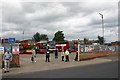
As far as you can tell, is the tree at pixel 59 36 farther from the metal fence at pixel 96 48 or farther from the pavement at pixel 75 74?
the pavement at pixel 75 74

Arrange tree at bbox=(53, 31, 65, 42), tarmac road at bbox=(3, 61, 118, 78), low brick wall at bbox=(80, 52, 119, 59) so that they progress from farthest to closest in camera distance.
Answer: tree at bbox=(53, 31, 65, 42)
low brick wall at bbox=(80, 52, 119, 59)
tarmac road at bbox=(3, 61, 118, 78)

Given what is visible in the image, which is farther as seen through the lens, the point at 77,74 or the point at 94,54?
the point at 94,54

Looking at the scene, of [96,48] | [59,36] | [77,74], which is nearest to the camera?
[77,74]

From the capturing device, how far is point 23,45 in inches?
1645

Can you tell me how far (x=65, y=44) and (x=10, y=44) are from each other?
30.1 metres

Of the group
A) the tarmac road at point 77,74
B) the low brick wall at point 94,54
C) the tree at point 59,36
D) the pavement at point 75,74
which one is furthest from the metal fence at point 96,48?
the tree at point 59,36

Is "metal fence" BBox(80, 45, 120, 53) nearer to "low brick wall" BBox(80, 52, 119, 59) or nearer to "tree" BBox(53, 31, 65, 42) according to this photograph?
"low brick wall" BBox(80, 52, 119, 59)

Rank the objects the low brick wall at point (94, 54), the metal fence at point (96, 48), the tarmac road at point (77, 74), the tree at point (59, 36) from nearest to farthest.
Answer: the tarmac road at point (77, 74) → the low brick wall at point (94, 54) → the metal fence at point (96, 48) → the tree at point (59, 36)

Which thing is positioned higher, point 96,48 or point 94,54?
point 96,48

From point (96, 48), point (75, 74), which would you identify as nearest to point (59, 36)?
point (96, 48)

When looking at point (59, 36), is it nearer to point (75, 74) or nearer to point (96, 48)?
point (96, 48)

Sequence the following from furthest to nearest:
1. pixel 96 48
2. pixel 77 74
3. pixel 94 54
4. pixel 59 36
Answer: pixel 59 36 → pixel 96 48 → pixel 94 54 → pixel 77 74

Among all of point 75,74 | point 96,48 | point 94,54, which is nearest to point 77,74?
point 75,74

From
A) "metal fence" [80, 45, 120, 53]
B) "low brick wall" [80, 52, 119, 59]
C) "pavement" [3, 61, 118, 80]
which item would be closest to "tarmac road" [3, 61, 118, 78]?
"pavement" [3, 61, 118, 80]
